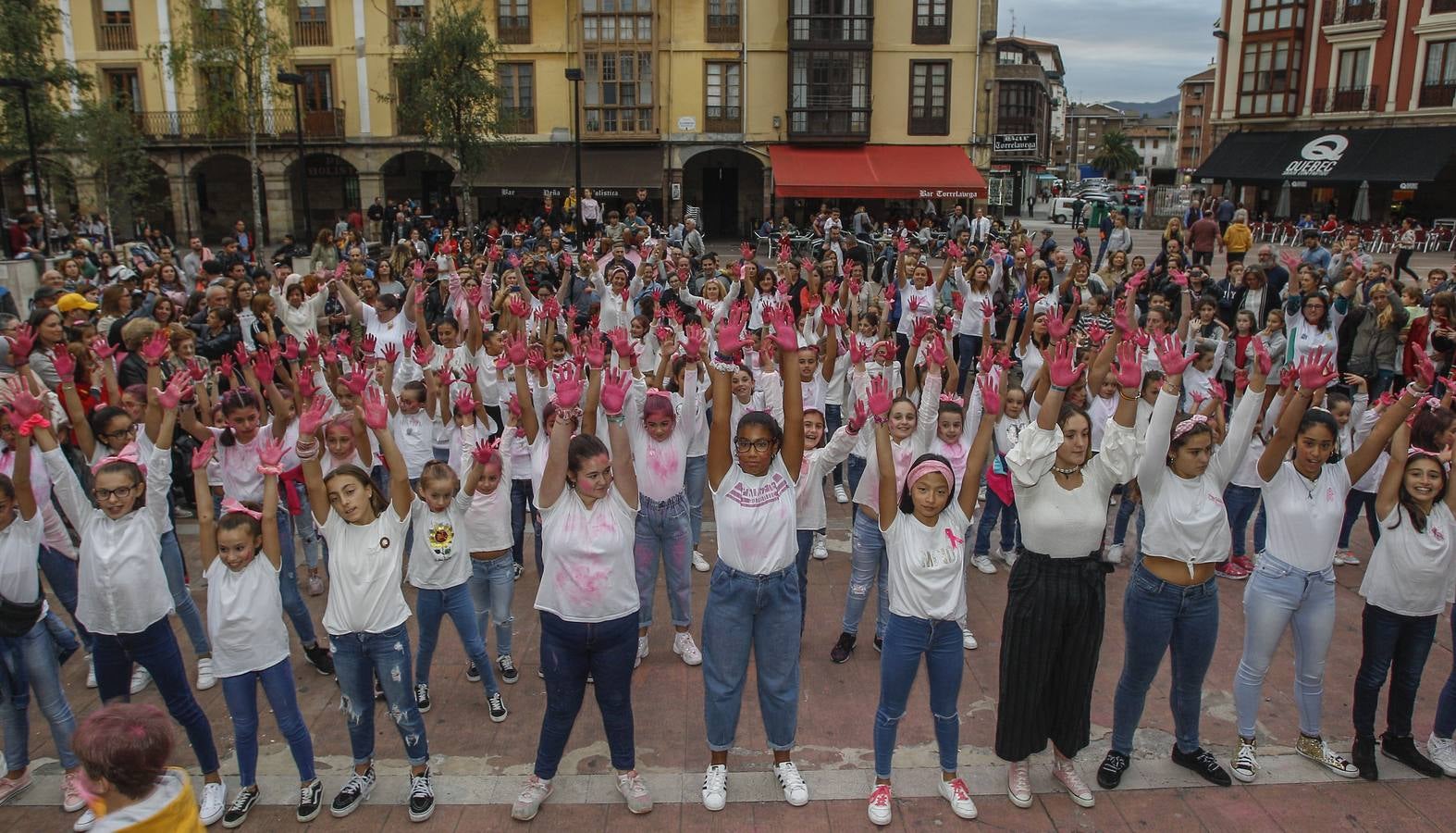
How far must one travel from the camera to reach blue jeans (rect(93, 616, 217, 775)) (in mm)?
4609

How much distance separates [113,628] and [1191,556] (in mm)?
5074

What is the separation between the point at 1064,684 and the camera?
456 cm

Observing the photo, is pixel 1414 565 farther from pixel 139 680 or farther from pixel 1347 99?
pixel 1347 99

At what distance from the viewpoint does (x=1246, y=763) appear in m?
4.82

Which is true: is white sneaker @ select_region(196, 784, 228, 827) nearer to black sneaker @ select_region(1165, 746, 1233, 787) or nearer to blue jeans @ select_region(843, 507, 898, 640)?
blue jeans @ select_region(843, 507, 898, 640)

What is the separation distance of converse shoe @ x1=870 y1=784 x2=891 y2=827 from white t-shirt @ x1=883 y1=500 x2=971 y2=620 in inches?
34.4

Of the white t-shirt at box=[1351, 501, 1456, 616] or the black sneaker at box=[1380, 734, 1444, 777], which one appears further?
the black sneaker at box=[1380, 734, 1444, 777]

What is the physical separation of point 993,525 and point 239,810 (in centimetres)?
549

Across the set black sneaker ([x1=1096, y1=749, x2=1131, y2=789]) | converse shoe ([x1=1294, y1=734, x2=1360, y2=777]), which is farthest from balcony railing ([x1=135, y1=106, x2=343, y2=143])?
converse shoe ([x1=1294, y1=734, x2=1360, y2=777])

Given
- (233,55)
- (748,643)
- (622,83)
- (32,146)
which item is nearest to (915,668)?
(748,643)

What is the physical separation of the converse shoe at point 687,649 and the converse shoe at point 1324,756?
11.0ft

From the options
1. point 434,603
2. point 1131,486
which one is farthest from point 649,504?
point 1131,486

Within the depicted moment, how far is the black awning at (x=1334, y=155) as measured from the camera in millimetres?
31125

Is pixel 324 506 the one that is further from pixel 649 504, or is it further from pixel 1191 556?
pixel 1191 556
